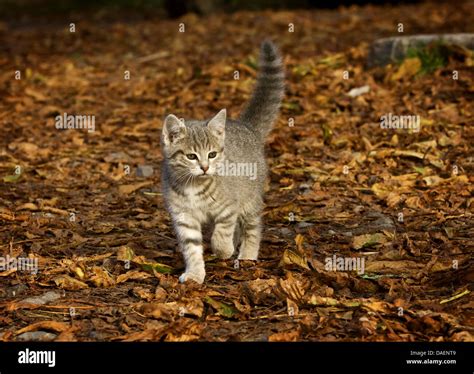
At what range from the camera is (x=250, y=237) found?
22.6ft

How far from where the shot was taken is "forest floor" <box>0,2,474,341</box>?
5.39 m

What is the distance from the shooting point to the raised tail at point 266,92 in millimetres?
7719

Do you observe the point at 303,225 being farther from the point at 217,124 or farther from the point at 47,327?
the point at 47,327

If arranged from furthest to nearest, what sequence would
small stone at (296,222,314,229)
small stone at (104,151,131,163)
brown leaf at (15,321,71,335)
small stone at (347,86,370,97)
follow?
small stone at (347,86,370,97)
small stone at (104,151,131,163)
small stone at (296,222,314,229)
brown leaf at (15,321,71,335)

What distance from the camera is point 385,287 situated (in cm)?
579

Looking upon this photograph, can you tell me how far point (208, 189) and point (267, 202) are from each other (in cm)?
155

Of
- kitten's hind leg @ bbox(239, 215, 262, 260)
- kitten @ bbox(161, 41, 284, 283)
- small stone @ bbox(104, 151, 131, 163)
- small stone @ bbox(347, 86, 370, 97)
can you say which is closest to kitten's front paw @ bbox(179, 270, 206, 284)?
kitten @ bbox(161, 41, 284, 283)

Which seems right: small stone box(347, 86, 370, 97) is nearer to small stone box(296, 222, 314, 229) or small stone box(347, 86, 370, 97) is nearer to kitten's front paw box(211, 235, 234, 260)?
small stone box(296, 222, 314, 229)

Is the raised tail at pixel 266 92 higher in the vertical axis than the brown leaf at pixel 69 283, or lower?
higher

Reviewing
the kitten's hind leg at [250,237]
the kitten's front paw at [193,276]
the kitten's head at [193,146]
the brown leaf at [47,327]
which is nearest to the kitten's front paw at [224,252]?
the kitten's hind leg at [250,237]

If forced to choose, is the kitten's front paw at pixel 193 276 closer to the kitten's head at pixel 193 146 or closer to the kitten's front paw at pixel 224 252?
the kitten's front paw at pixel 224 252

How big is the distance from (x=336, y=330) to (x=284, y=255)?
1.30m

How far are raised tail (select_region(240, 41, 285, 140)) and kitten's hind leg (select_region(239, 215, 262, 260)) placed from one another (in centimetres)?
106

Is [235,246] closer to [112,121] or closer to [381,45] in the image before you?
[112,121]
